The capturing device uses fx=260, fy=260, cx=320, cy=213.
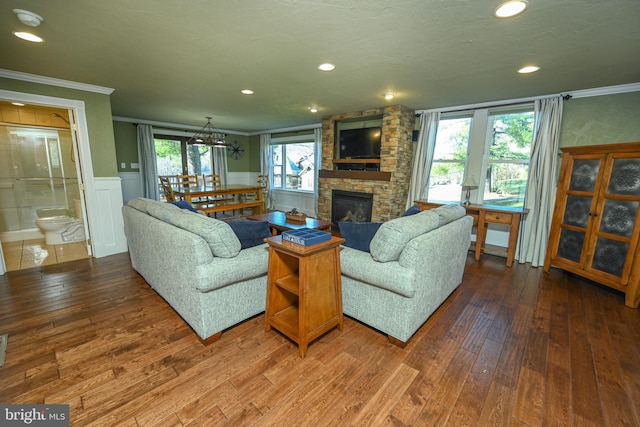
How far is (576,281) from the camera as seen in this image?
310 centimetres

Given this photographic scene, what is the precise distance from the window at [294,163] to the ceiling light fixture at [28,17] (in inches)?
197

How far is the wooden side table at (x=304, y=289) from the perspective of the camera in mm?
1707

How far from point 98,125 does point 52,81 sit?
60cm

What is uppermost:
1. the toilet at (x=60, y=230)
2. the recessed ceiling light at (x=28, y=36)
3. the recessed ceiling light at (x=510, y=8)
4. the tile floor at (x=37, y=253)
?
the recessed ceiling light at (x=28, y=36)

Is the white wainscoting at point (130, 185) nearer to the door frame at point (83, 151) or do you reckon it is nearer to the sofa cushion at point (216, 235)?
the door frame at point (83, 151)

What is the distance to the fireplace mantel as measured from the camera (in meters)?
4.50

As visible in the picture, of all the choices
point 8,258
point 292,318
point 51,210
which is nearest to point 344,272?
point 292,318

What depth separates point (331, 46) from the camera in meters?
2.17

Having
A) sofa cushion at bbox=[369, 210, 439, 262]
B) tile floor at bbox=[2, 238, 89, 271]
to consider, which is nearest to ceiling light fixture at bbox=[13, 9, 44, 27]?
sofa cushion at bbox=[369, 210, 439, 262]

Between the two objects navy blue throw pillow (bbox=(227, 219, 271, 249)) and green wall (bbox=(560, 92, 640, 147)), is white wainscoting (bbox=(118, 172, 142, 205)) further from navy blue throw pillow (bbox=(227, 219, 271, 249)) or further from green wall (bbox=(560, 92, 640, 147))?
green wall (bbox=(560, 92, 640, 147))

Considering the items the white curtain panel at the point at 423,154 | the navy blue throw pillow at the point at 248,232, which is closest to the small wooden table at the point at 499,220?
the white curtain panel at the point at 423,154

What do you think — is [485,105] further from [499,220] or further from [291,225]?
[291,225]

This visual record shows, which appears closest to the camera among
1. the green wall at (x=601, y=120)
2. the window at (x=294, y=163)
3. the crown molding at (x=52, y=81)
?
the crown molding at (x=52, y=81)

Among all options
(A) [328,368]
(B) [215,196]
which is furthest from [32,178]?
(A) [328,368]
